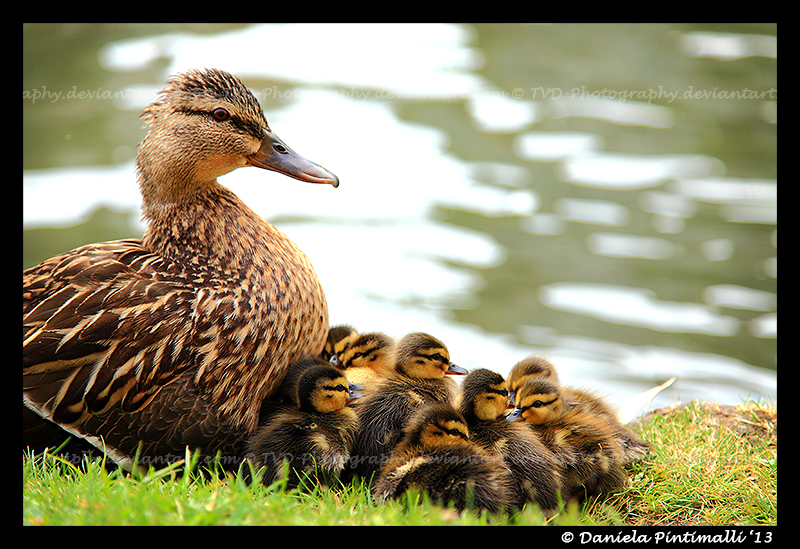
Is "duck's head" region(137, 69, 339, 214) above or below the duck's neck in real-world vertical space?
above

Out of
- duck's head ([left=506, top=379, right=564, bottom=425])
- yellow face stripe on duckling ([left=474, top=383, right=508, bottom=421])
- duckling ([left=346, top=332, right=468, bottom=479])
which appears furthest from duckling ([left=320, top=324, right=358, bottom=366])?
duck's head ([left=506, top=379, right=564, bottom=425])

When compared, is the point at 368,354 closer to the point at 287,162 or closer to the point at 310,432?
the point at 310,432

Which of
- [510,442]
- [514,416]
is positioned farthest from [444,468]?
[514,416]

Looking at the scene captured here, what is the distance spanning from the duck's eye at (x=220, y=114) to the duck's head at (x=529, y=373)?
209 centimetres

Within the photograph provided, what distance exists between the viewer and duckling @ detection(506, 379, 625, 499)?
3.56 m

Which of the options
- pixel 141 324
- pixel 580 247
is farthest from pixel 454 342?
pixel 141 324

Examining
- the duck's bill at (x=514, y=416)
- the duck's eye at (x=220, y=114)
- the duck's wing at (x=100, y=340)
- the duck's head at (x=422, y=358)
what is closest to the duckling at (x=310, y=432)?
the duck's head at (x=422, y=358)

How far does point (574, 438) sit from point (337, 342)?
1470 mm

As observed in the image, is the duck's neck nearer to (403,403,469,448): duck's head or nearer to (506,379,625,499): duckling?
(403,403,469,448): duck's head

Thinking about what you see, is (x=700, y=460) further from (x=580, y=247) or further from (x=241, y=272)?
(x=580, y=247)

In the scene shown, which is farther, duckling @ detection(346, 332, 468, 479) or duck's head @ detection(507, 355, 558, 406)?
duck's head @ detection(507, 355, 558, 406)

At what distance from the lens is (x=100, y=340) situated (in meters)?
3.42

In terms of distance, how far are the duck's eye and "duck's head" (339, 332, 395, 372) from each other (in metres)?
1.43

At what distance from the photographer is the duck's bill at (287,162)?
13.3 feet
